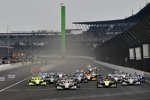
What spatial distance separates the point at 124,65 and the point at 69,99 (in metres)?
46.5

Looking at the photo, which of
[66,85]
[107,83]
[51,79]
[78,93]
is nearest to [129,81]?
[107,83]

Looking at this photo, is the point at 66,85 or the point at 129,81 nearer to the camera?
the point at 66,85

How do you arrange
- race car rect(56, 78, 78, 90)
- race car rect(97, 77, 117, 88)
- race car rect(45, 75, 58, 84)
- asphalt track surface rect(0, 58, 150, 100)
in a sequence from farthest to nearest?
race car rect(45, 75, 58, 84) < race car rect(97, 77, 117, 88) < race car rect(56, 78, 78, 90) < asphalt track surface rect(0, 58, 150, 100)

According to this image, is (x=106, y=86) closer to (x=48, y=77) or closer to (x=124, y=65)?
(x=48, y=77)

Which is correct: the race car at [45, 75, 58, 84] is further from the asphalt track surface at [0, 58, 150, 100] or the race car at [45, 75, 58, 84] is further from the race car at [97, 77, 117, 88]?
the race car at [97, 77, 117, 88]

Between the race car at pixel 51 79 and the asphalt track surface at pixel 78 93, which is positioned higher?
the race car at pixel 51 79

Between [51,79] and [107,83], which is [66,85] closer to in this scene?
[107,83]

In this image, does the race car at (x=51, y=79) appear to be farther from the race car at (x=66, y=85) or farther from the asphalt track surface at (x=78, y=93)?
the race car at (x=66, y=85)

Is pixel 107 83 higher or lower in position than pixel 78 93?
higher

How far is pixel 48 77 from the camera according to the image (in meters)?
41.2

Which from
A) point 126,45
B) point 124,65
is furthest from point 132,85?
point 124,65

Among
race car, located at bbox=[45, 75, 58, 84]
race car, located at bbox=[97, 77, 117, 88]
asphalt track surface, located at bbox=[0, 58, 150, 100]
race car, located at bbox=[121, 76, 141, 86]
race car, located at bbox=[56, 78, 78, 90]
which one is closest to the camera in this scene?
asphalt track surface, located at bbox=[0, 58, 150, 100]

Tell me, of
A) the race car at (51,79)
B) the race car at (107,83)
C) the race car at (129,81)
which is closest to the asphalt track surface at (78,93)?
the race car at (107,83)

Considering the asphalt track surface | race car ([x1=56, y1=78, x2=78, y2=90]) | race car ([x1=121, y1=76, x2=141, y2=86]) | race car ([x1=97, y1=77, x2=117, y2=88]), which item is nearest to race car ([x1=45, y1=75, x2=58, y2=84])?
the asphalt track surface
